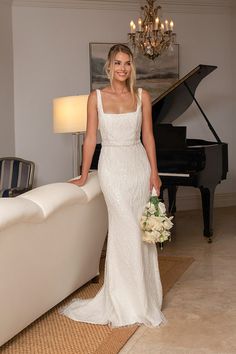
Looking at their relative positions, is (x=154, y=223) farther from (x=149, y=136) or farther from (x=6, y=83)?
(x=6, y=83)

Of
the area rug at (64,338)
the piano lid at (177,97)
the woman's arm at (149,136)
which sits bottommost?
the area rug at (64,338)

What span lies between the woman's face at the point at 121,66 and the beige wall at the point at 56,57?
381 cm

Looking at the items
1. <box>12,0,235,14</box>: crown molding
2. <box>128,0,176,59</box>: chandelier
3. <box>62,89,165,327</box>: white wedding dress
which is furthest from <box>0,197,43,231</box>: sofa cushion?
<box>12,0,235,14</box>: crown molding

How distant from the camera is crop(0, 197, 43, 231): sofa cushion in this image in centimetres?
257

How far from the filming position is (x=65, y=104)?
5551 millimetres

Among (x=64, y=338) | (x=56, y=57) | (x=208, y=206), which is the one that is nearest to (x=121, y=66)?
(x=64, y=338)

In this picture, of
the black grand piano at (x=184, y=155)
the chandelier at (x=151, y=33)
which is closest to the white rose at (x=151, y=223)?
the black grand piano at (x=184, y=155)

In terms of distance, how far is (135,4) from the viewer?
7.33 m

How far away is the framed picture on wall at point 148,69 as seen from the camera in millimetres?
7121

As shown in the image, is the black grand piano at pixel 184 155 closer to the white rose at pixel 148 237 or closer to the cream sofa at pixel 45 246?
the cream sofa at pixel 45 246

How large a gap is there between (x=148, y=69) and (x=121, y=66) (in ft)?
13.6

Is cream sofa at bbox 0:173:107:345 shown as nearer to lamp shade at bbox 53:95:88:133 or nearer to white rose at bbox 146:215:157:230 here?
white rose at bbox 146:215:157:230

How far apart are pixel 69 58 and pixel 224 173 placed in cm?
259

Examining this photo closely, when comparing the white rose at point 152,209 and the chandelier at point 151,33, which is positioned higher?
the chandelier at point 151,33
